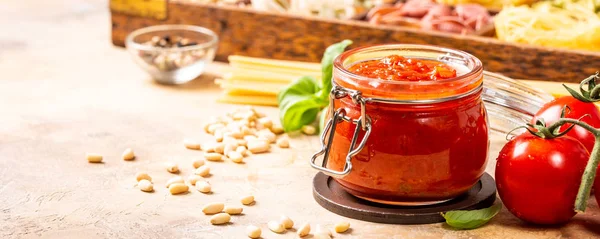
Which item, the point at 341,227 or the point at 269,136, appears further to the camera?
the point at 269,136

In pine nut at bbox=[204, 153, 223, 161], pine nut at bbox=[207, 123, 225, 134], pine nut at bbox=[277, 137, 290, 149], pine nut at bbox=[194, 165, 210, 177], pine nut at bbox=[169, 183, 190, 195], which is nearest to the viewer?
pine nut at bbox=[169, 183, 190, 195]

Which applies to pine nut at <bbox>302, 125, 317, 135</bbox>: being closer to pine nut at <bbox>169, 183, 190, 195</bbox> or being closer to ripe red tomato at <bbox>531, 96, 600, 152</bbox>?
pine nut at <bbox>169, 183, 190, 195</bbox>

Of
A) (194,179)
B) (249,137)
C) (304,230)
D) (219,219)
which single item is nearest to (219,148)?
(249,137)

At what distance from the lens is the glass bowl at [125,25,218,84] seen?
2965mm

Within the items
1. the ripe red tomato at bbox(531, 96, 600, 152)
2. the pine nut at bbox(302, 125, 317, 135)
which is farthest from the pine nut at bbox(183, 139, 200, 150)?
the ripe red tomato at bbox(531, 96, 600, 152)

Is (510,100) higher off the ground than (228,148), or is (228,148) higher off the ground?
(510,100)

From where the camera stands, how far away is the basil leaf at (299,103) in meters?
2.45

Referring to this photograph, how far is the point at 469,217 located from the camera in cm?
183

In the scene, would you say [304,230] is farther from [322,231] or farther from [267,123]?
[267,123]

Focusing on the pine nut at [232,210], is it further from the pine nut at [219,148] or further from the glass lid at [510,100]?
the glass lid at [510,100]

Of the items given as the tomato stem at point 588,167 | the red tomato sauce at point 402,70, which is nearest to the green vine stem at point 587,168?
the tomato stem at point 588,167

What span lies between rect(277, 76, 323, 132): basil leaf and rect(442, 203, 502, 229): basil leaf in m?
0.72

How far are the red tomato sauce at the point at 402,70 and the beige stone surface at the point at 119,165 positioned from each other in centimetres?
33

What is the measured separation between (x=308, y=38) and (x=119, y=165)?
105cm
